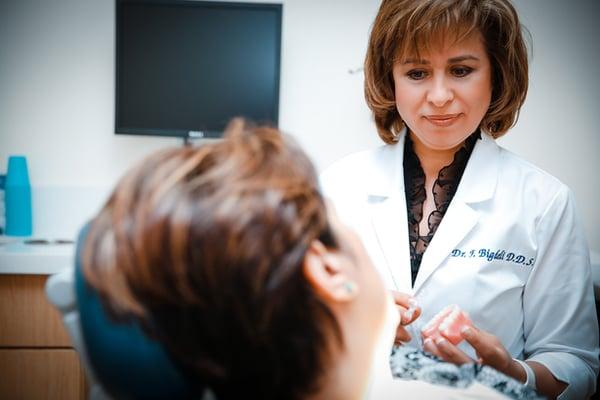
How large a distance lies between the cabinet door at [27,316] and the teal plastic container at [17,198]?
0.36m

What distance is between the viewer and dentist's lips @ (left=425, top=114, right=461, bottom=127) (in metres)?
1.18

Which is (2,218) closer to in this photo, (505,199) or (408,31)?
(408,31)

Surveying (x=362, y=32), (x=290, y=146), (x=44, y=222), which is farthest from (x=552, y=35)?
(x=44, y=222)

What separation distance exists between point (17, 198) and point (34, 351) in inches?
23.9

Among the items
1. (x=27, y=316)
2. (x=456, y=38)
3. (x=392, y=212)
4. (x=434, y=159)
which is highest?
(x=456, y=38)

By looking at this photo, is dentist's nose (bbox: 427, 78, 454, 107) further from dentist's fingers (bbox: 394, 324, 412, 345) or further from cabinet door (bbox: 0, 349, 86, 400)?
cabinet door (bbox: 0, 349, 86, 400)

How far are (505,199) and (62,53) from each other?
1799 millimetres

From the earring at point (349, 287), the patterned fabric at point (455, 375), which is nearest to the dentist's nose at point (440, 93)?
the patterned fabric at point (455, 375)

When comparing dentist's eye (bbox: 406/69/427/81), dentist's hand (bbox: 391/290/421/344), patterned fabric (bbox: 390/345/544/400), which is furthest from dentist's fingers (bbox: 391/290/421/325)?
dentist's eye (bbox: 406/69/427/81)

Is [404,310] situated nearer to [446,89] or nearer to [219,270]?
[446,89]

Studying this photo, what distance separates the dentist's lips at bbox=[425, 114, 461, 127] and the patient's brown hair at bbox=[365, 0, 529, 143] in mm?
151

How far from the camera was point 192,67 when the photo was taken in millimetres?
2039

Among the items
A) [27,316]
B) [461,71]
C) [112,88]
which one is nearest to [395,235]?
[461,71]

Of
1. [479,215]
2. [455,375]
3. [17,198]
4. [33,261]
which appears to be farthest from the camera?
[17,198]
